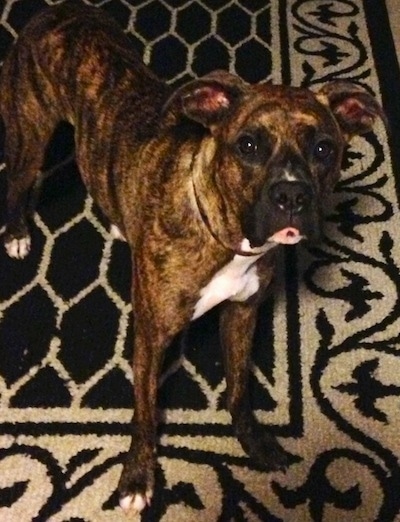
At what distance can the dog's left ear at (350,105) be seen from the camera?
139 centimetres

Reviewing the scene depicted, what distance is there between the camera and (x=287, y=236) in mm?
1292

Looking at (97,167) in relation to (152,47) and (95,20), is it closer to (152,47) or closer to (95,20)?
(95,20)

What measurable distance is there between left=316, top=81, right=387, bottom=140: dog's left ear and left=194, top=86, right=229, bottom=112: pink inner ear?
0.53 feet

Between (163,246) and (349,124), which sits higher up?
(349,124)

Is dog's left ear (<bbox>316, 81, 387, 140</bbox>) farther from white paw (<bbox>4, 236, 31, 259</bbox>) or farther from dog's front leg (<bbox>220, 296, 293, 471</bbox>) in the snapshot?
white paw (<bbox>4, 236, 31, 259</bbox>)

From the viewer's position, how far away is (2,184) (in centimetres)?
219

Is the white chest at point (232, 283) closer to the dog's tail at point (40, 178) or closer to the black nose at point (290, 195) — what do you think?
the black nose at point (290, 195)

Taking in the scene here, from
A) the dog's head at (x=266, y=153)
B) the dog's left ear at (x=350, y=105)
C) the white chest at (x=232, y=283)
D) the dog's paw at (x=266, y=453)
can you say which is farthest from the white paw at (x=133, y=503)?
the dog's left ear at (x=350, y=105)

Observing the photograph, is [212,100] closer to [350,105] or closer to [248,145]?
[248,145]

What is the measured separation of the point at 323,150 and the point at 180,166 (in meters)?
0.27

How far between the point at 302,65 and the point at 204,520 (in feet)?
5.08

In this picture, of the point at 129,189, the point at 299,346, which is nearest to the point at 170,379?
the point at 299,346

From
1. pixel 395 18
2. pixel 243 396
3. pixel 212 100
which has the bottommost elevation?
pixel 243 396

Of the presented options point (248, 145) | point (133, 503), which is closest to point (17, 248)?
point (133, 503)
